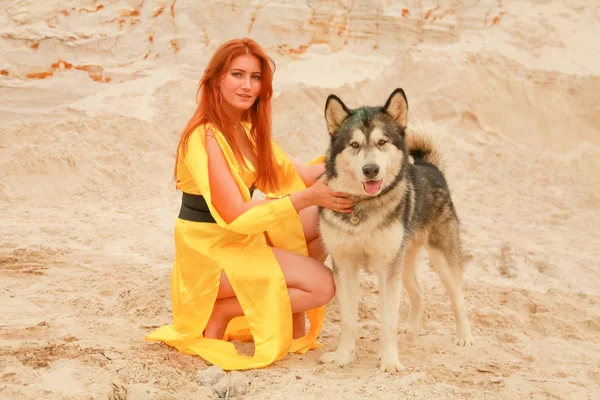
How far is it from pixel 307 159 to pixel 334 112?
377cm

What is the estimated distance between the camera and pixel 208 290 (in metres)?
3.10

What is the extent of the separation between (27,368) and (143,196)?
11.9 feet

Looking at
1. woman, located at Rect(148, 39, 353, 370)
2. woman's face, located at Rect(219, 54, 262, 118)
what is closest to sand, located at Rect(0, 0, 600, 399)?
woman, located at Rect(148, 39, 353, 370)

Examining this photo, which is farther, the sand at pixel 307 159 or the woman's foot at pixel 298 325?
the woman's foot at pixel 298 325

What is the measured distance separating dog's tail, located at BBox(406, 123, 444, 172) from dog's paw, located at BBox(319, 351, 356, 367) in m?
1.40

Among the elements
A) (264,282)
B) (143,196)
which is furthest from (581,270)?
(143,196)

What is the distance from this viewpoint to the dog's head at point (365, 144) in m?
2.79

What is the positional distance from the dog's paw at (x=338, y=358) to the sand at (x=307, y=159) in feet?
0.21

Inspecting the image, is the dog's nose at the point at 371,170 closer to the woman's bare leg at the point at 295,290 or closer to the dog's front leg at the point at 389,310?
the dog's front leg at the point at 389,310

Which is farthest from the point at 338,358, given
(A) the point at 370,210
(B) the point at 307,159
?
(B) the point at 307,159

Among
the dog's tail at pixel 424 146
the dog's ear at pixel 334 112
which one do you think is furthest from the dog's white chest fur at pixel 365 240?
the dog's tail at pixel 424 146

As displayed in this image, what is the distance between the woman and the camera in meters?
2.97

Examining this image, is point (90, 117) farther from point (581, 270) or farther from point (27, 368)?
point (581, 270)

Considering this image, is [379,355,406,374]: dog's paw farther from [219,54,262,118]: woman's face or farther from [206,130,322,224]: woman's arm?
[219,54,262,118]: woman's face
